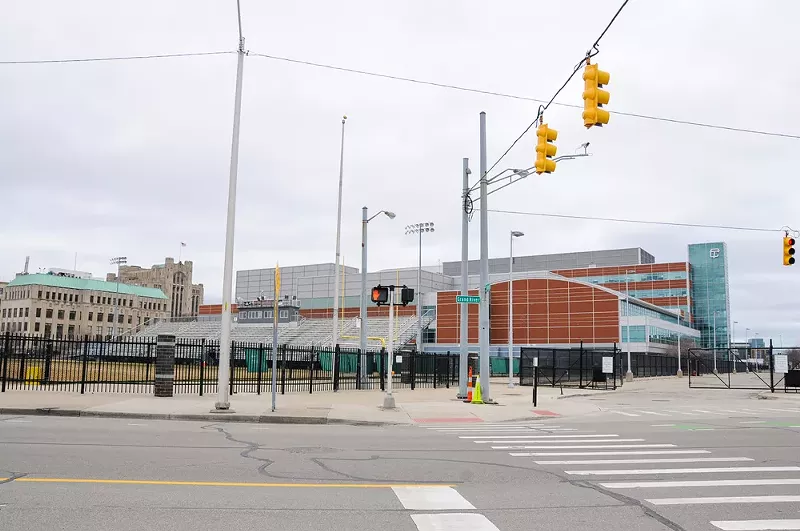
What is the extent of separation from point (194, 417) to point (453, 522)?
487 inches

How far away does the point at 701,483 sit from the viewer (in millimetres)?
8922

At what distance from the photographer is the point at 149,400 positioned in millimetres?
20672

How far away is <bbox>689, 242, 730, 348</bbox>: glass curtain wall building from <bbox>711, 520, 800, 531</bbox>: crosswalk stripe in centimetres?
11904

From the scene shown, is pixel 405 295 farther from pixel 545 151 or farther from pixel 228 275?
pixel 545 151

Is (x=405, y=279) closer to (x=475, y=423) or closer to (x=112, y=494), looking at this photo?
(x=475, y=423)

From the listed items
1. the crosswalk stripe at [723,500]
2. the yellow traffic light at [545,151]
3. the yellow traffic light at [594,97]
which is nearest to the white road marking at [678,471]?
the crosswalk stripe at [723,500]

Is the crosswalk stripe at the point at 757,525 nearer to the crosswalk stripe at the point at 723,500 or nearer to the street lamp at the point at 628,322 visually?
the crosswalk stripe at the point at 723,500

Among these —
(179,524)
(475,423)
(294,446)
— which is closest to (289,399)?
(475,423)

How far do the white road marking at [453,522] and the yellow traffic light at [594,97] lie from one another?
7.96 m

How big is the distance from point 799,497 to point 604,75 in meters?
7.67

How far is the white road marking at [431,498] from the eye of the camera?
727cm

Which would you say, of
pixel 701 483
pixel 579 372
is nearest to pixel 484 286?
pixel 701 483

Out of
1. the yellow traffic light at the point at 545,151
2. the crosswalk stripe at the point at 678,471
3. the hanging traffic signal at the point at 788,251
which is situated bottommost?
the crosswalk stripe at the point at 678,471

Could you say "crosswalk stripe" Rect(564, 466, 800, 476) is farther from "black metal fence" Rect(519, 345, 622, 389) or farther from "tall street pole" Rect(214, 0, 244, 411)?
"black metal fence" Rect(519, 345, 622, 389)
